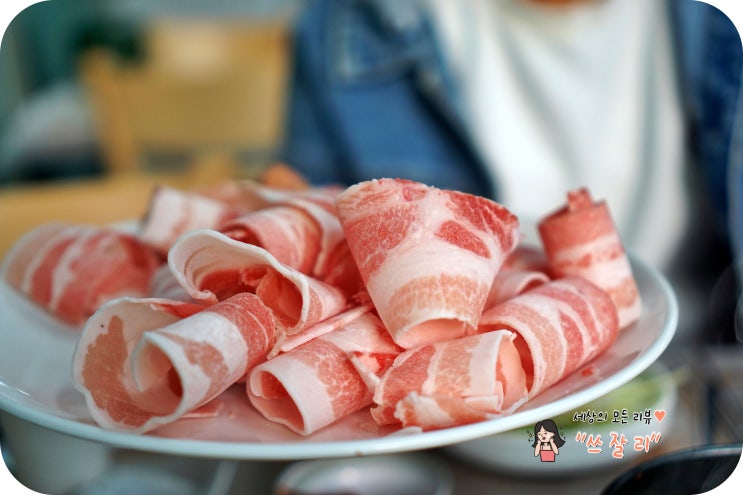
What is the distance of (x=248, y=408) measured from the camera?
49 cm

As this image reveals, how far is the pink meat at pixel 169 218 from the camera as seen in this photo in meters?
0.68

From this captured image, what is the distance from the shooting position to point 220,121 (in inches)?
109

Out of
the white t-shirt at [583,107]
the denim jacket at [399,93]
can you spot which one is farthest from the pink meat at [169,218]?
the white t-shirt at [583,107]

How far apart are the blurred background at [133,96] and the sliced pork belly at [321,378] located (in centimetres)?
179

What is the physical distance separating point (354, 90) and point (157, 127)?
139 centimetres

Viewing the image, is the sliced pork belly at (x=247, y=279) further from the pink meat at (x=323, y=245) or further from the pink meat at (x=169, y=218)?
the pink meat at (x=169, y=218)

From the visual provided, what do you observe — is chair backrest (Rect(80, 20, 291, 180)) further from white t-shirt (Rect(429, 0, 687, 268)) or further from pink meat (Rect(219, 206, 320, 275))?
pink meat (Rect(219, 206, 320, 275))

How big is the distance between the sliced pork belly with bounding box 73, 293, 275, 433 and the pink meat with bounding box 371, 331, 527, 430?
10cm

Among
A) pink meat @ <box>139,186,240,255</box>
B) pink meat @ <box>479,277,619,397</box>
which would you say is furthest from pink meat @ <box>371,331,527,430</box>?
pink meat @ <box>139,186,240,255</box>

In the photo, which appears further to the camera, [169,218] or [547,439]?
[169,218]

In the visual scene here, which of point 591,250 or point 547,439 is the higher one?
point 591,250

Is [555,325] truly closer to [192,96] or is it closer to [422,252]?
[422,252]

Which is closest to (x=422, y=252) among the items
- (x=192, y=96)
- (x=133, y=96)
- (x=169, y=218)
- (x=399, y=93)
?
(x=169, y=218)

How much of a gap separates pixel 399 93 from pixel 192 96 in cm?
149
